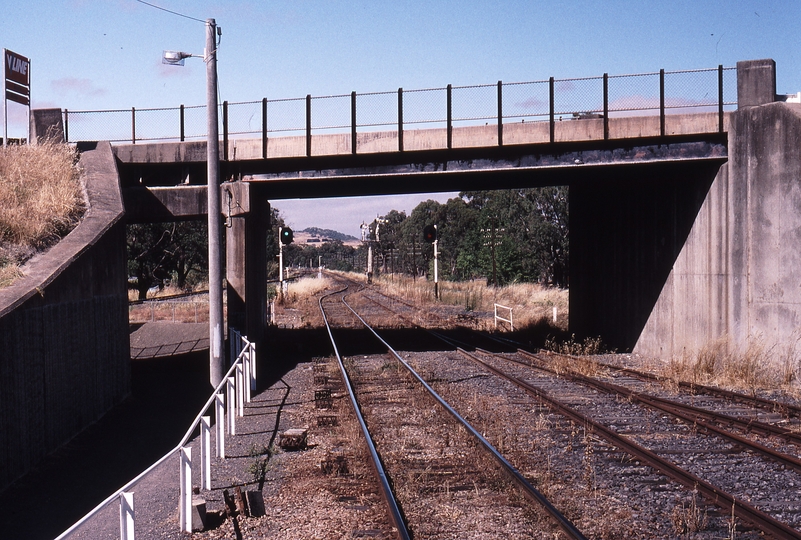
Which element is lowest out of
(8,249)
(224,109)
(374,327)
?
(374,327)

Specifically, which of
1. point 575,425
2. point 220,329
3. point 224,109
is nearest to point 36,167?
point 224,109

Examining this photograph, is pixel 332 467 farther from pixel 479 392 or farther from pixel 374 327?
pixel 374 327

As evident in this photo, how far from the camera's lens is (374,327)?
30125mm

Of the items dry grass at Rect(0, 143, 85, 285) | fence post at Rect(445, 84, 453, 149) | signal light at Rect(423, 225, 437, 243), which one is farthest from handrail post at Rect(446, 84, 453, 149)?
signal light at Rect(423, 225, 437, 243)

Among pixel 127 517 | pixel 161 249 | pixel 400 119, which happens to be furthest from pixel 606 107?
pixel 161 249

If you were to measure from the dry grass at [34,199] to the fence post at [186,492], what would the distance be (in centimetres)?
595

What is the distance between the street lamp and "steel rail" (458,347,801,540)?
20.8ft

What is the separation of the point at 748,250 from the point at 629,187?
559 cm

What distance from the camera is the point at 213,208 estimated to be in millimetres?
14305

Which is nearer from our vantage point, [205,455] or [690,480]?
[690,480]

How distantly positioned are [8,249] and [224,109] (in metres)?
7.39

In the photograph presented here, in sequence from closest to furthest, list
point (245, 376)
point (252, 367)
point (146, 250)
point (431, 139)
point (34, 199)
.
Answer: point (245, 376) → point (252, 367) → point (34, 199) → point (431, 139) → point (146, 250)

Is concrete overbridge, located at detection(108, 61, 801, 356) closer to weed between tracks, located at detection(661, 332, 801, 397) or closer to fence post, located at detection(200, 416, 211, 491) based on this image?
weed between tracks, located at detection(661, 332, 801, 397)

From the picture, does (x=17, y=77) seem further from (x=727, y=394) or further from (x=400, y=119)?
(x=727, y=394)
